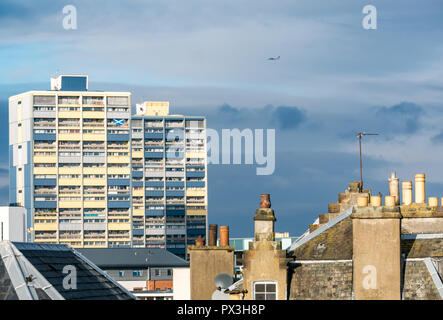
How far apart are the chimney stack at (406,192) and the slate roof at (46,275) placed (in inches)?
598

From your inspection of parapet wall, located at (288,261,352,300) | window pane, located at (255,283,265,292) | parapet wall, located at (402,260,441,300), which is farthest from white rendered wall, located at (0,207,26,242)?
parapet wall, located at (402,260,441,300)

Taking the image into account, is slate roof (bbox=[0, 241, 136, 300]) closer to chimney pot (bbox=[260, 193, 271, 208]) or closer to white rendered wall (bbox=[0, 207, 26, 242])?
chimney pot (bbox=[260, 193, 271, 208])

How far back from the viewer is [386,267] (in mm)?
47812

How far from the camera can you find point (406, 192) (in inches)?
2311

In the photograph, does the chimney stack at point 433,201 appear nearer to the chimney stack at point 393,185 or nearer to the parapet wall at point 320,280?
the chimney stack at point 393,185

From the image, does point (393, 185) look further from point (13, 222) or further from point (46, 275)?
point (13, 222)

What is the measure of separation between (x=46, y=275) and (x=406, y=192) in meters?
20.4

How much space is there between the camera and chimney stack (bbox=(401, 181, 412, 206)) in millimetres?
58188

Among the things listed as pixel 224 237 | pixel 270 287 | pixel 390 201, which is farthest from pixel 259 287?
pixel 224 237
